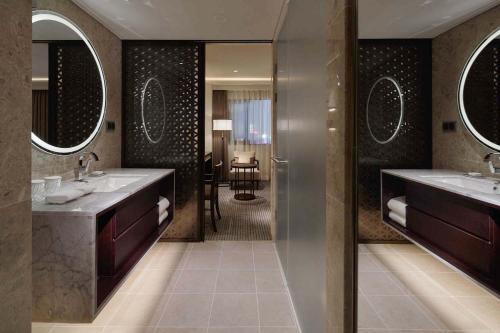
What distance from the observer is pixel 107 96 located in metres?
3.00

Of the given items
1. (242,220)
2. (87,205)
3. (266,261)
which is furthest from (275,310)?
(242,220)

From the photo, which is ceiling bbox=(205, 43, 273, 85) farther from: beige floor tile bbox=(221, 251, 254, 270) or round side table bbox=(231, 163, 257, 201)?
beige floor tile bbox=(221, 251, 254, 270)

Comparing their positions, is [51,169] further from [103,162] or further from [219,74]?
[219,74]

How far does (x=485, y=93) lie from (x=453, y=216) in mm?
229

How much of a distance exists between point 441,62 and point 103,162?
9.75ft

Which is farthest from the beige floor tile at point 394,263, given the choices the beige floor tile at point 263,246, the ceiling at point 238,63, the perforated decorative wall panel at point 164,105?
the ceiling at point 238,63

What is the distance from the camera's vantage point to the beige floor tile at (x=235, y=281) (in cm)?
238

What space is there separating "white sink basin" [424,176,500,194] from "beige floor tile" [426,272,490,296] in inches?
5.7

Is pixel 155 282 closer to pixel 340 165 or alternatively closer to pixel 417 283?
pixel 340 165

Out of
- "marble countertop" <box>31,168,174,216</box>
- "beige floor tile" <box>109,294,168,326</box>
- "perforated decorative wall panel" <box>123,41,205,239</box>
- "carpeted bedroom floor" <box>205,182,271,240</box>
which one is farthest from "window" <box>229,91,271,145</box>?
"marble countertop" <box>31,168,174,216</box>

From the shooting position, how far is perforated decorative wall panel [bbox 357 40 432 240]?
1.85ft

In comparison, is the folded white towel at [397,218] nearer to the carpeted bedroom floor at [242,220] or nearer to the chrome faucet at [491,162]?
the chrome faucet at [491,162]

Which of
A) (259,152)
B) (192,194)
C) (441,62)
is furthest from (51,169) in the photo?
(259,152)

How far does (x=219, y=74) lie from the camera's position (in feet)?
22.6
